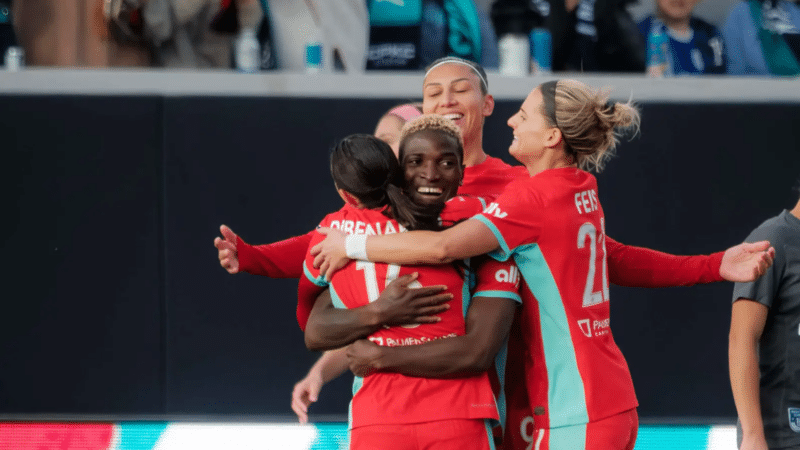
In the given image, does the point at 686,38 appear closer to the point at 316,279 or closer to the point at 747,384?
the point at 747,384

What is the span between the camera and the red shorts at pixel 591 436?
6.51ft

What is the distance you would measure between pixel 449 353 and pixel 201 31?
3122 mm

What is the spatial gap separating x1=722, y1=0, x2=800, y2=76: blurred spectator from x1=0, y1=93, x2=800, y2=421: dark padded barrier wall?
47cm

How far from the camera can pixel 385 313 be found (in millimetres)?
1860

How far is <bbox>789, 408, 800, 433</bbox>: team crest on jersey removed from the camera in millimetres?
2330

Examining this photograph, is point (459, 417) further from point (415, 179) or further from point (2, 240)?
point (2, 240)

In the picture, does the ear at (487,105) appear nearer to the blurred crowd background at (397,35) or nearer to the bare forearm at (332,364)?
the bare forearm at (332,364)

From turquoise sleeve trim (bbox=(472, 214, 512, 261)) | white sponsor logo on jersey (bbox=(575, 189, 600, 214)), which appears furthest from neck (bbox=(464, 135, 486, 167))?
turquoise sleeve trim (bbox=(472, 214, 512, 261))

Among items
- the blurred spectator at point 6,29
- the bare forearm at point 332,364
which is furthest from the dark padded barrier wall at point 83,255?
the bare forearm at point 332,364

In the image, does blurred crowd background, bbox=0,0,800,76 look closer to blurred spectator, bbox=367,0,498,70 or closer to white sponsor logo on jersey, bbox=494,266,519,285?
blurred spectator, bbox=367,0,498,70

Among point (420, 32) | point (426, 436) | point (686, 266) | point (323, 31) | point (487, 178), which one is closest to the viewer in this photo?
point (426, 436)

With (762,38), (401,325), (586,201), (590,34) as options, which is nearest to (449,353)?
(401,325)

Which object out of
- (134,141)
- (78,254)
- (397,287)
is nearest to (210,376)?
(78,254)

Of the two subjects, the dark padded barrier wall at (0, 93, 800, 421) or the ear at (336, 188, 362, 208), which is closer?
the ear at (336, 188, 362, 208)
